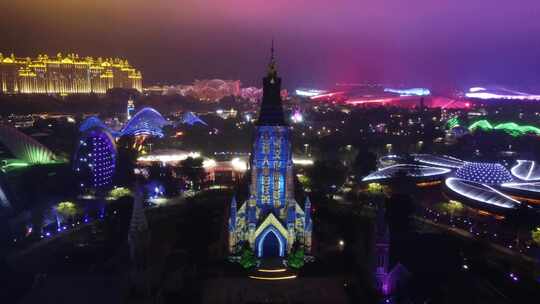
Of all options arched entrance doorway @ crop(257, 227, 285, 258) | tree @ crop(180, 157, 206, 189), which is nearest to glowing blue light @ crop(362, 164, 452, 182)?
tree @ crop(180, 157, 206, 189)

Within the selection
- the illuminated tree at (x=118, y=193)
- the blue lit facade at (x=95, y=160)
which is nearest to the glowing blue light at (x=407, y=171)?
the illuminated tree at (x=118, y=193)

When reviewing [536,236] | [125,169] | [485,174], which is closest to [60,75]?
[125,169]

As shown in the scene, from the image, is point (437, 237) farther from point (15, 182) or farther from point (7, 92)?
point (7, 92)

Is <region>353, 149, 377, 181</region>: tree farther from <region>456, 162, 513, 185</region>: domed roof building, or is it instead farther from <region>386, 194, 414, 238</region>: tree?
<region>386, 194, 414, 238</region>: tree

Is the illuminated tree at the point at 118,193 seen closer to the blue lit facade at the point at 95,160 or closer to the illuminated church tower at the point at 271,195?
the blue lit facade at the point at 95,160

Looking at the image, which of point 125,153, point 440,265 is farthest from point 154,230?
point 125,153
